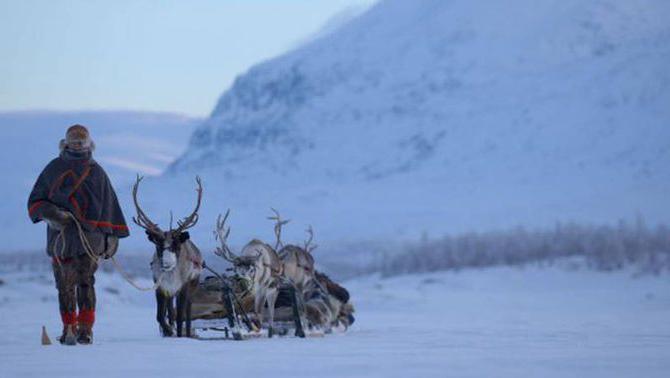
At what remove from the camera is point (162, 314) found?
14.2 m

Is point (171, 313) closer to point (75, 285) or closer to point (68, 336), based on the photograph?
point (75, 285)

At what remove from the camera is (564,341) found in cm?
1407

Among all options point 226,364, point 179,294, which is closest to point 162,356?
point 226,364

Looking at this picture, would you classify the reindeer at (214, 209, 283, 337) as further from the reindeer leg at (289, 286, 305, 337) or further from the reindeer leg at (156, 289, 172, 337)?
the reindeer leg at (156, 289, 172, 337)

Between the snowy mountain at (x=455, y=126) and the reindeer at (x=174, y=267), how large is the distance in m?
81.0

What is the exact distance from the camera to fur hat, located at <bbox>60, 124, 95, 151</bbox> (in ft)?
41.8

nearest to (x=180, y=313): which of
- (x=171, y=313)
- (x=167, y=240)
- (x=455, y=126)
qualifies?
(x=171, y=313)

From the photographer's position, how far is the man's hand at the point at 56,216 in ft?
41.1

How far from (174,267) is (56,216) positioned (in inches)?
61.9

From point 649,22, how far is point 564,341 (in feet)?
425

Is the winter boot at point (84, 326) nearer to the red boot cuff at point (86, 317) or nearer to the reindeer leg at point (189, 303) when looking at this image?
the red boot cuff at point (86, 317)

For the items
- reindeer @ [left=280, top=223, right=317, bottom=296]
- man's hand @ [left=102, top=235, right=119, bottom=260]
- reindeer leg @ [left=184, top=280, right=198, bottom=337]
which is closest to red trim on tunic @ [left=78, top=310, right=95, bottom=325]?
man's hand @ [left=102, top=235, right=119, bottom=260]

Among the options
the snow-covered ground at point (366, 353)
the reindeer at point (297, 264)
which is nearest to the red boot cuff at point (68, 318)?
the snow-covered ground at point (366, 353)

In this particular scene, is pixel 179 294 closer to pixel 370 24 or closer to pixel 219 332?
pixel 219 332
